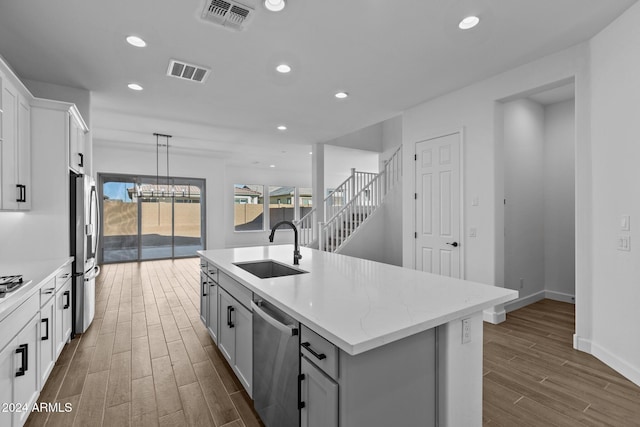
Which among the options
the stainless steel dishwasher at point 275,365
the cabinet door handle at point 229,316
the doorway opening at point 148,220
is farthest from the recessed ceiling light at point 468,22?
the doorway opening at point 148,220

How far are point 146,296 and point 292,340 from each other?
4.29 metres

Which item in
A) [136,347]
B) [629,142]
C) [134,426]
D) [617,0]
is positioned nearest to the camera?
[134,426]

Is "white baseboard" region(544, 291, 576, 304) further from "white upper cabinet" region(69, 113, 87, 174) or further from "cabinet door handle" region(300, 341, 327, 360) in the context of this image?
"white upper cabinet" region(69, 113, 87, 174)

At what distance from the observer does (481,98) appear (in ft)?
11.8

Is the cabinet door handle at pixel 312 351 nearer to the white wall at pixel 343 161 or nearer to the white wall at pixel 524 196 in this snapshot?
the white wall at pixel 524 196

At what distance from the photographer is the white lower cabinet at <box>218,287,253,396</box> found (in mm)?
2076

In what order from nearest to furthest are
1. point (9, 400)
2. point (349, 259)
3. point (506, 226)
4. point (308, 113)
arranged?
point (9, 400)
point (349, 259)
point (506, 226)
point (308, 113)

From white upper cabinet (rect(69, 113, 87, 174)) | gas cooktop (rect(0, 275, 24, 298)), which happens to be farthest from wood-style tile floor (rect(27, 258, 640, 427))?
white upper cabinet (rect(69, 113, 87, 174))

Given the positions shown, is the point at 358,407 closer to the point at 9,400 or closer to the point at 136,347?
the point at 9,400

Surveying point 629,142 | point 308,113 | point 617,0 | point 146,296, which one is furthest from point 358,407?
point 146,296

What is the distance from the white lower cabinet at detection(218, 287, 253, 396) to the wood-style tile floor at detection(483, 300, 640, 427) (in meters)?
1.56

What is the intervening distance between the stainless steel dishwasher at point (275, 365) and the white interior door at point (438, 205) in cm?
289

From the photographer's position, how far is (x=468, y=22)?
2.49 m

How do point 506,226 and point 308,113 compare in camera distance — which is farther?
point 308,113
